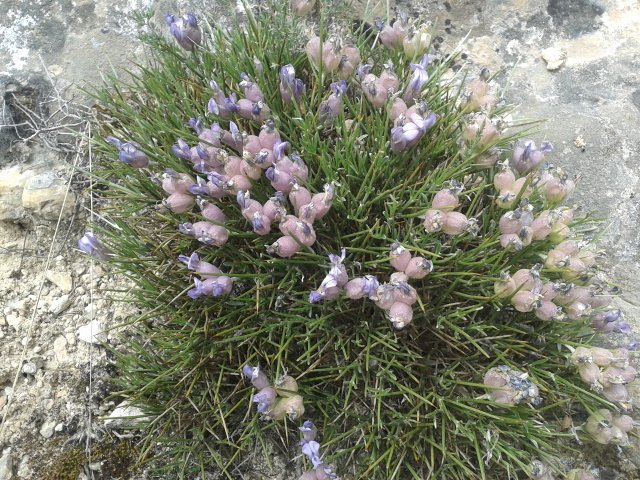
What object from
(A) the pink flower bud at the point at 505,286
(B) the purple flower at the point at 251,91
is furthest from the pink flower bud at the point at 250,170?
(A) the pink flower bud at the point at 505,286

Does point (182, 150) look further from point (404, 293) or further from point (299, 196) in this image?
point (404, 293)

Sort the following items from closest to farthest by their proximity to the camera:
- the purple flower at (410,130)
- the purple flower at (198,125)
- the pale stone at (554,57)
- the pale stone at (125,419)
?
the purple flower at (410,130) → the purple flower at (198,125) → the pale stone at (125,419) → the pale stone at (554,57)

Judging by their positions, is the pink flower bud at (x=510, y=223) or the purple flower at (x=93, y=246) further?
the purple flower at (x=93, y=246)

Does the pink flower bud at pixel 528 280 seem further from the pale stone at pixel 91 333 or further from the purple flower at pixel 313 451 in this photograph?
the pale stone at pixel 91 333

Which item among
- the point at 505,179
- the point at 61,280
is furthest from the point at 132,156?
the point at 505,179

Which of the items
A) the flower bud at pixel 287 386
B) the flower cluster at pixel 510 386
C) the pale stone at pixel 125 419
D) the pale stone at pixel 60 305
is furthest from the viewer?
the pale stone at pixel 60 305

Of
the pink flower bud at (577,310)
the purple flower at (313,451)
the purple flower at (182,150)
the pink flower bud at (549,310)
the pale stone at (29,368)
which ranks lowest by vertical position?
the pink flower bud at (577,310)

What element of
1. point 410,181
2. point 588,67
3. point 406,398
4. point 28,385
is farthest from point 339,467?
point 588,67
